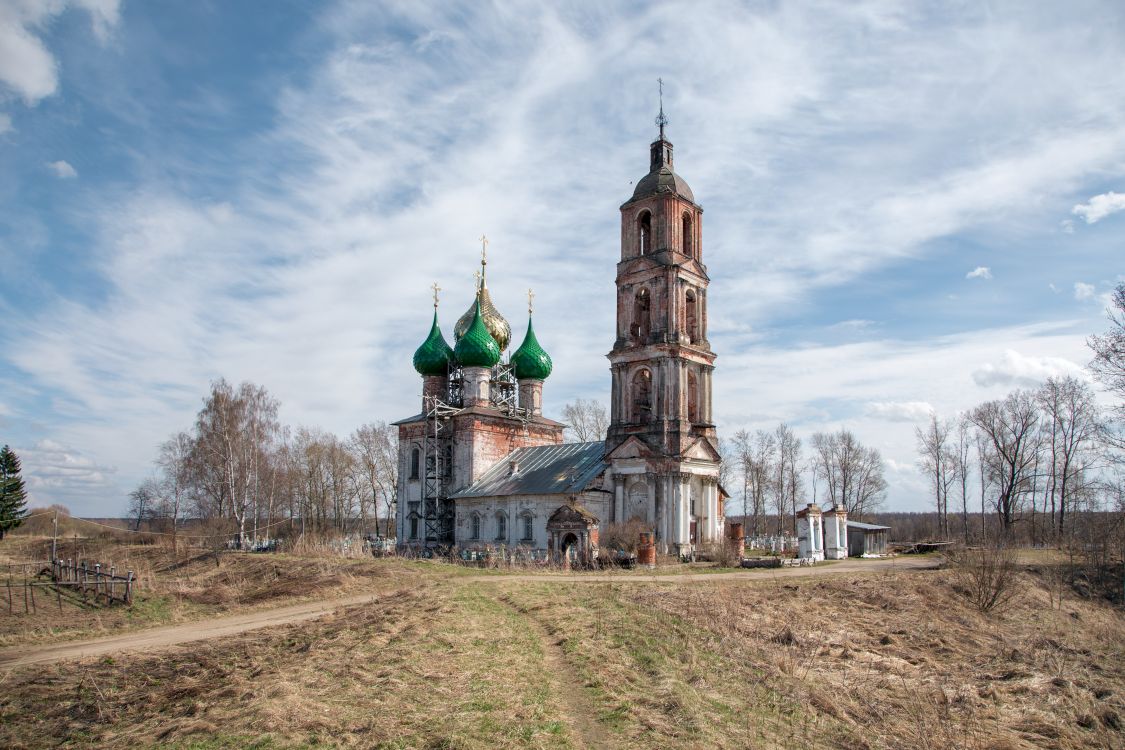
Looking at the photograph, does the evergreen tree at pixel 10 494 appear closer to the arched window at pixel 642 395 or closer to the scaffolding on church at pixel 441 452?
the scaffolding on church at pixel 441 452

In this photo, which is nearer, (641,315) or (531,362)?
(641,315)

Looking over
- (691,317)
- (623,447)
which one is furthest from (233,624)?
(691,317)

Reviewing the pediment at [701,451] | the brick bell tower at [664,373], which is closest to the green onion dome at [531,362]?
the brick bell tower at [664,373]

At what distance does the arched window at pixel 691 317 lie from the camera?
33.1 m

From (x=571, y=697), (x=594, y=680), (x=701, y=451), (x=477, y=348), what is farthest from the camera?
(x=477, y=348)

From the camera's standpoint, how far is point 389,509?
56.7 meters

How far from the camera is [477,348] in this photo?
1608 inches

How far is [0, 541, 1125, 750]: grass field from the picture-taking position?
9.24m

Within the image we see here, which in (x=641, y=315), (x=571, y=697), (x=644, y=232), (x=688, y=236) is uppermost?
(x=644, y=232)

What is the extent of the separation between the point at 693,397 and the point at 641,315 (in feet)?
14.0

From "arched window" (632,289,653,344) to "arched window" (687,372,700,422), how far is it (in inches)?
106

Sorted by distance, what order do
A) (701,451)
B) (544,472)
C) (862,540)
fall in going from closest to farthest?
(701,451) < (544,472) < (862,540)

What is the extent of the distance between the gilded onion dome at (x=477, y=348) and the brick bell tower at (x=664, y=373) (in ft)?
32.4

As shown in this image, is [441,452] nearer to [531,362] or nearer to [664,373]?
[531,362]
